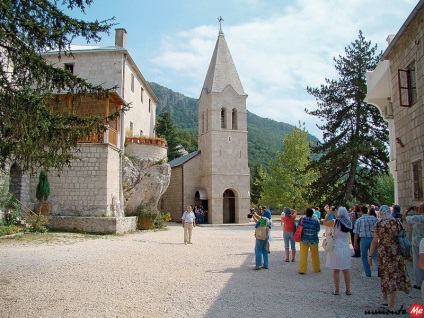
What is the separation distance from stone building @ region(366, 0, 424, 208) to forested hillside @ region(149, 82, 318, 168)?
66.9m

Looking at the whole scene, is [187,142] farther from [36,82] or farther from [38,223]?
[36,82]

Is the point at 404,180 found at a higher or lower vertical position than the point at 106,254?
higher

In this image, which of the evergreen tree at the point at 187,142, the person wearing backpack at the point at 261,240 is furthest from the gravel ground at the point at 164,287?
the evergreen tree at the point at 187,142

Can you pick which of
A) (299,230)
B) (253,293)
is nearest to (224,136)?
(299,230)

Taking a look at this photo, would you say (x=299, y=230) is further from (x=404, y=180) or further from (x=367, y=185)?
(x=367, y=185)

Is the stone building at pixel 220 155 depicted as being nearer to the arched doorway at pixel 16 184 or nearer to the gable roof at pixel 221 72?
the gable roof at pixel 221 72

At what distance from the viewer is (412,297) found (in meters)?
6.82

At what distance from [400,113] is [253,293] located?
24.8ft

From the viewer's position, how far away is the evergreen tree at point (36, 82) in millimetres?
7309

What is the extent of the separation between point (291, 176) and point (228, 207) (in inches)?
273

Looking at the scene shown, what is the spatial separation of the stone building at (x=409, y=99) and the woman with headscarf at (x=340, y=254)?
12.5 feet

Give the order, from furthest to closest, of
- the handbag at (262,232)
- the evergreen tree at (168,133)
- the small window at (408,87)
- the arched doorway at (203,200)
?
the evergreen tree at (168,133), the arched doorway at (203,200), the small window at (408,87), the handbag at (262,232)

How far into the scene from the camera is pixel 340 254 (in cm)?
706

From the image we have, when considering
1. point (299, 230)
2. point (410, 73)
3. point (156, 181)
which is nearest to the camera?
point (299, 230)
